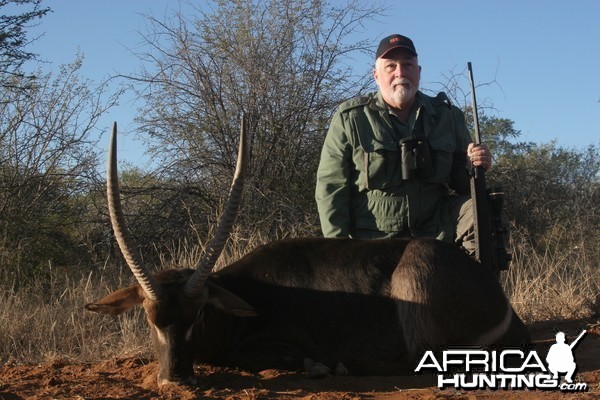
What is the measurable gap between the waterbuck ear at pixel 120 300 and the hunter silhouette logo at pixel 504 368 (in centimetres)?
170

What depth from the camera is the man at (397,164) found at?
6.01m

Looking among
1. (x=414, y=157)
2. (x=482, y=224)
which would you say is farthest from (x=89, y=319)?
(x=482, y=224)

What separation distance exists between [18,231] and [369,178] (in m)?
5.05

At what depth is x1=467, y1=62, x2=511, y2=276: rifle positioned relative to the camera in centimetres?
549

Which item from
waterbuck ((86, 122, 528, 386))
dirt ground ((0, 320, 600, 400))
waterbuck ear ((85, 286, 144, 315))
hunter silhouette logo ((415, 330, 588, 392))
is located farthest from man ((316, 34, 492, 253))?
waterbuck ear ((85, 286, 144, 315))

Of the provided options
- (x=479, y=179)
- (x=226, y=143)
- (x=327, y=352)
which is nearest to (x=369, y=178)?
(x=479, y=179)

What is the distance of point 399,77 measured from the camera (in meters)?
6.21

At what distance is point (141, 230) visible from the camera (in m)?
9.65

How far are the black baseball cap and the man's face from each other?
1.3 inches

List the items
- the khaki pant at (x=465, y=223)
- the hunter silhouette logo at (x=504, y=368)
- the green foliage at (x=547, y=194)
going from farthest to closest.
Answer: the green foliage at (x=547, y=194) → the khaki pant at (x=465, y=223) → the hunter silhouette logo at (x=504, y=368)

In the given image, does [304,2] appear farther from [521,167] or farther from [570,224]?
[570,224]

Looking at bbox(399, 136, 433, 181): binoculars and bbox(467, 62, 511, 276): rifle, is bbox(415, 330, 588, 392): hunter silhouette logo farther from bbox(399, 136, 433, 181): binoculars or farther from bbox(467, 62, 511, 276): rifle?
Answer: bbox(399, 136, 433, 181): binoculars

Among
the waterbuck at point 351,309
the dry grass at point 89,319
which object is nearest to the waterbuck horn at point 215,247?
the waterbuck at point 351,309

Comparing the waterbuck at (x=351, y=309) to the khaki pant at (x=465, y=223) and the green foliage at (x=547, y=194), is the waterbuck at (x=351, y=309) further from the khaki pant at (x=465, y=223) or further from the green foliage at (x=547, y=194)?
the green foliage at (x=547, y=194)
